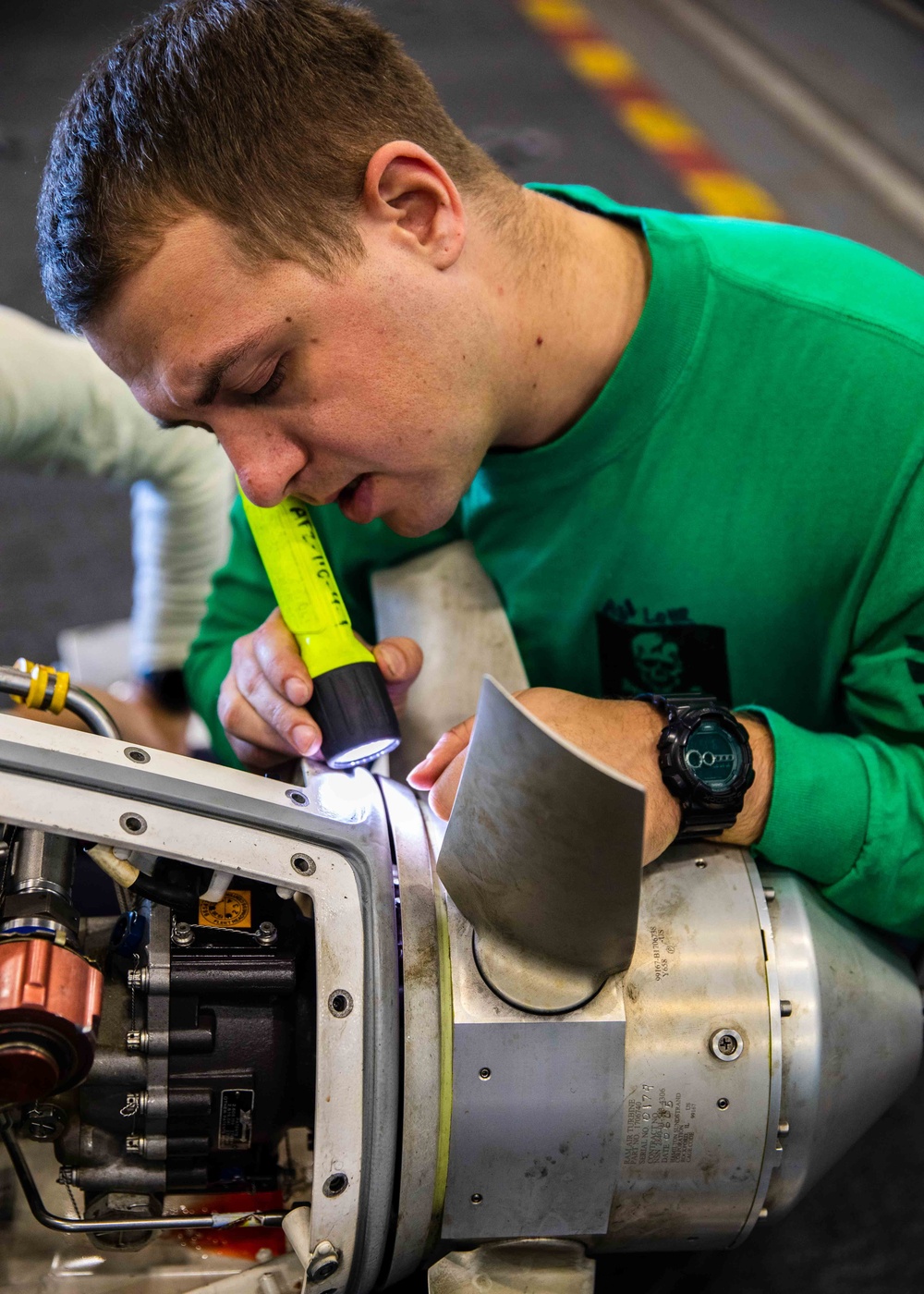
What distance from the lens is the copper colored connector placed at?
0.77 meters

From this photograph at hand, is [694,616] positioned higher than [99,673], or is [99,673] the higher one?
[694,616]

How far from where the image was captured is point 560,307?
3.58 ft

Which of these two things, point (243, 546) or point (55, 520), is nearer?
point (243, 546)

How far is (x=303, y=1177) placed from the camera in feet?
3.28

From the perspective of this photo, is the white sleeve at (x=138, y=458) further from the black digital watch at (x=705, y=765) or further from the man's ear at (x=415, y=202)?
the black digital watch at (x=705, y=765)

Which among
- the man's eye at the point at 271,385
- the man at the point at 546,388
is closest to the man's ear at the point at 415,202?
the man at the point at 546,388

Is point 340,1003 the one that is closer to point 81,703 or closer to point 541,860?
point 541,860

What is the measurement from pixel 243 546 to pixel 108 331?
48 centimetres

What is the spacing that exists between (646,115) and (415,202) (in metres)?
2.69

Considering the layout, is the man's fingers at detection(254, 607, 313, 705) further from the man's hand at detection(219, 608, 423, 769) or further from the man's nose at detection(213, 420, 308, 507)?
the man's nose at detection(213, 420, 308, 507)

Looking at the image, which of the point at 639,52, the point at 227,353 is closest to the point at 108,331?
the point at 227,353

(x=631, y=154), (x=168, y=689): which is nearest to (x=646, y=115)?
(x=631, y=154)

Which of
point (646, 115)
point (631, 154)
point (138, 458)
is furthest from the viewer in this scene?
point (646, 115)

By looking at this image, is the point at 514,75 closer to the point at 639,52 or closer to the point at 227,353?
the point at 639,52
